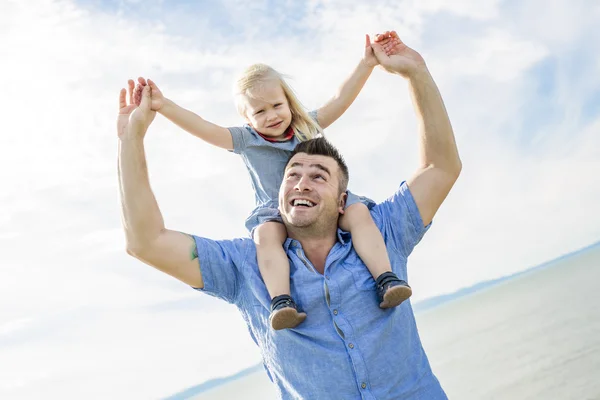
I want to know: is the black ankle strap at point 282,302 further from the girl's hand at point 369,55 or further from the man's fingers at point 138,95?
the girl's hand at point 369,55

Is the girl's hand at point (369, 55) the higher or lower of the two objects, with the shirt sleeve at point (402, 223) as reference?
higher

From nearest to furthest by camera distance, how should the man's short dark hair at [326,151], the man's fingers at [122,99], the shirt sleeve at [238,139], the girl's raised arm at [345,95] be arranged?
the man's fingers at [122,99] < the man's short dark hair at [326,151] < the shirt sleeve at [238,139] < the girl's raised arm at [345,95]

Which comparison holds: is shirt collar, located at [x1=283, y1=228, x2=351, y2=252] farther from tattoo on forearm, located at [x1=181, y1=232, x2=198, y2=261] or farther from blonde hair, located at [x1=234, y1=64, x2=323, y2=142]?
blonde hair, located at [x1=234, y1=64, x2=323, y2=142]

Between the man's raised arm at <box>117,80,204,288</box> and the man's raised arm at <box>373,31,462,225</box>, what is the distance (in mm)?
1131

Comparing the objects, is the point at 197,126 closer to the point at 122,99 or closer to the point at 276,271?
the point at 122,99

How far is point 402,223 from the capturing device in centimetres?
312

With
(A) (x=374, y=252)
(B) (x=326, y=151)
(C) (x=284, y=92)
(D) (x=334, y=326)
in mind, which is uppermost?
(C) (x=284, y=92)

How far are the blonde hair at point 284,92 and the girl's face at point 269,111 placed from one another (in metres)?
0.05

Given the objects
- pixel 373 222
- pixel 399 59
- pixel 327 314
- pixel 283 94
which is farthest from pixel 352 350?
pixel 283 94

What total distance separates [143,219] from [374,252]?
3.47 feet

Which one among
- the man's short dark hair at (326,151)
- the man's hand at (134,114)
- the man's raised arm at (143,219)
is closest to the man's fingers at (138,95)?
the man's hand at (134,114)

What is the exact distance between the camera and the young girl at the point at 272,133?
10.1 feet

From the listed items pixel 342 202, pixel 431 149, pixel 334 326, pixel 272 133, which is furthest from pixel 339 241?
pixel 272 133

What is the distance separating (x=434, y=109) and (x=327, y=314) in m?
1.13
